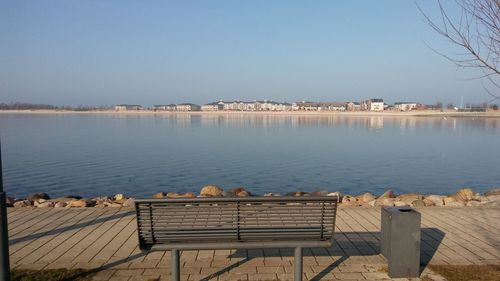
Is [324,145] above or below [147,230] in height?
below

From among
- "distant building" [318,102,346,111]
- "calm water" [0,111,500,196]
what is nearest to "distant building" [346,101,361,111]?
"distant building" [318,102,346,111]

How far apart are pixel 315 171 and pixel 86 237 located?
1617cm

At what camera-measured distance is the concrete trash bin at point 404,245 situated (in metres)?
4.81

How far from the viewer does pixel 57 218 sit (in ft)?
25.2

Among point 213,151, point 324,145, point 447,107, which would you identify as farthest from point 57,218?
point 447,107

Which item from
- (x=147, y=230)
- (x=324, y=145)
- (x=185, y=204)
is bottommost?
(x=324, y=145)

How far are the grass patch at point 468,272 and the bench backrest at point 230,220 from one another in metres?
1.59

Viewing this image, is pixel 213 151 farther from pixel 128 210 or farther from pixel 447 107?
pixel 447 107

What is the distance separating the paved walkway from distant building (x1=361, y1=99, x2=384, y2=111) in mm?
161074

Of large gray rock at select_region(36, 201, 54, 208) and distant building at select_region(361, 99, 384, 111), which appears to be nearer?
large gray rock at select_region(36, 201, 54, 208)

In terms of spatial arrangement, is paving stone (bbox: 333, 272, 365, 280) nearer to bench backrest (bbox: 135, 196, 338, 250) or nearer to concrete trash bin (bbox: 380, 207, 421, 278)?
concrete trash bin (bbox: 380, 207, 421, 278)

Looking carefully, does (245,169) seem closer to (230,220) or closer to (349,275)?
(349,275)

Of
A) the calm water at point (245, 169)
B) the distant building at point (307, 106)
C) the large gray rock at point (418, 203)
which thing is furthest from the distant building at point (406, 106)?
the large gray rock at point (418, 203)

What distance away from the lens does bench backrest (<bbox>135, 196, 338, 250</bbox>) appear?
4.39 meters
